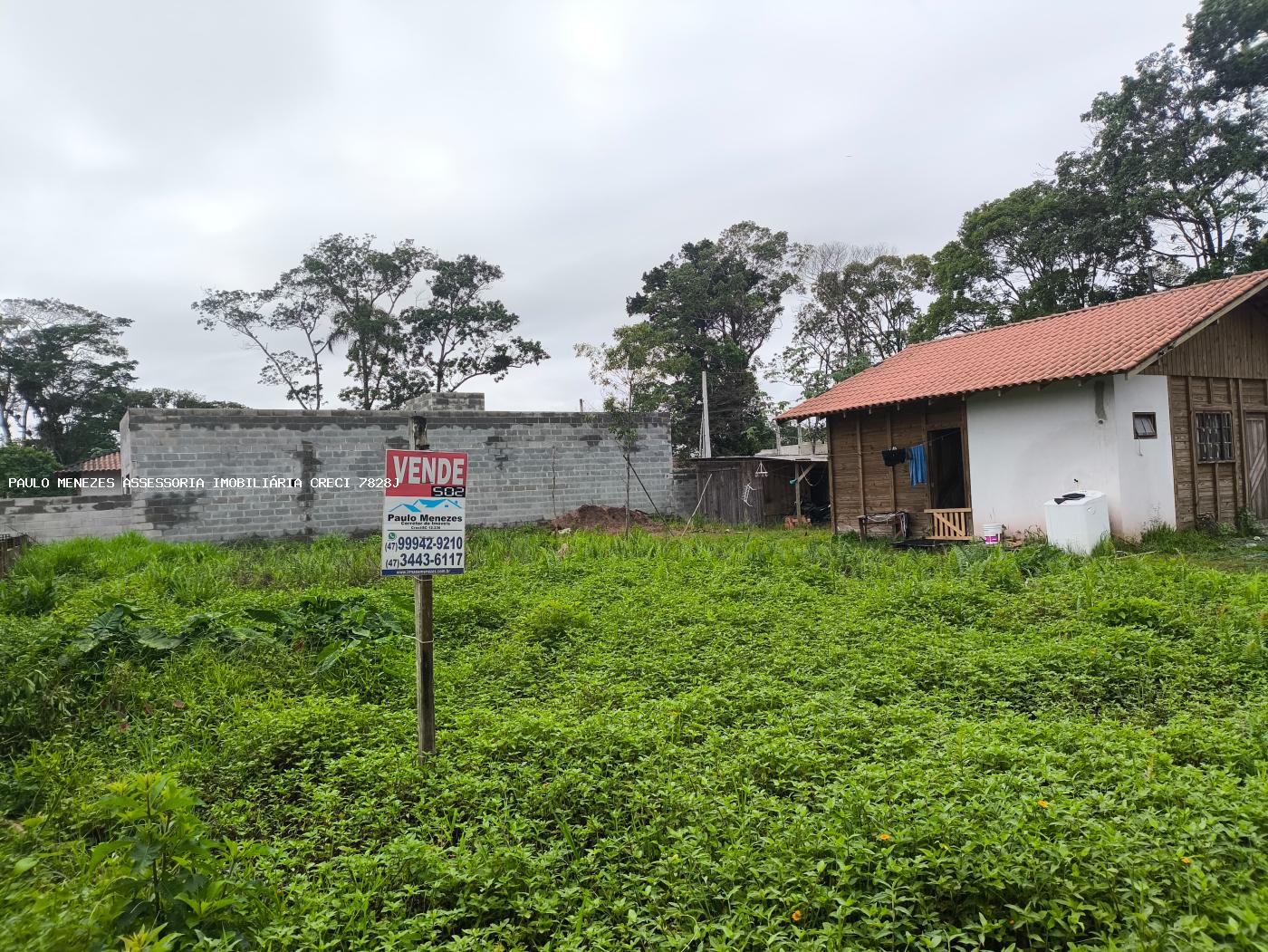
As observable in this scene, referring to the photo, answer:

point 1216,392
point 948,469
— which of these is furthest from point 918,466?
point 1216,392

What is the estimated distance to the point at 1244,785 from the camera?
10.8 feet

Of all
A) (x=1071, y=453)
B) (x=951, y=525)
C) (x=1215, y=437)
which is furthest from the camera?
(x=951, y=525)

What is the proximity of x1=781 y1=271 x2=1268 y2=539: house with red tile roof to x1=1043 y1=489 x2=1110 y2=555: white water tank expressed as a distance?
377 millimetres

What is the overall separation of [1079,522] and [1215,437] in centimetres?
384

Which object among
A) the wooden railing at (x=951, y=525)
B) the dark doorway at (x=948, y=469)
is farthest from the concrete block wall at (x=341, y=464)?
the wooden railing at (x=951, y=525)

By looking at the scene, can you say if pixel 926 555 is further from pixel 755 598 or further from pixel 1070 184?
pixel 1070 184

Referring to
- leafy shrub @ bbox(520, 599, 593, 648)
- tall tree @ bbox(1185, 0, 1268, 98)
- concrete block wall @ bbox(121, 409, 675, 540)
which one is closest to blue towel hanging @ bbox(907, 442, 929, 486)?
concrete block wall @ bbox(121, 409, 675, 540)

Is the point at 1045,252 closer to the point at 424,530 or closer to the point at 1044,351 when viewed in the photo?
the point at 1044,351

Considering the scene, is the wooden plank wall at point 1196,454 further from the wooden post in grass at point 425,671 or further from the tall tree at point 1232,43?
the tall tree at point 1232,43

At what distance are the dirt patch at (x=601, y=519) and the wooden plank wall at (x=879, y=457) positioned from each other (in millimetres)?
4579

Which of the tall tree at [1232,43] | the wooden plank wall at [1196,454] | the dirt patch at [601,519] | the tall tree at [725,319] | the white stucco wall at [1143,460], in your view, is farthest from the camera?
the tall tree at [725,319]

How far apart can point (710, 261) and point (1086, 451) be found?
73.1 ft

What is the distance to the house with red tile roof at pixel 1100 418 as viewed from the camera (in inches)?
448

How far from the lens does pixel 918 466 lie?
1432 centimetres
